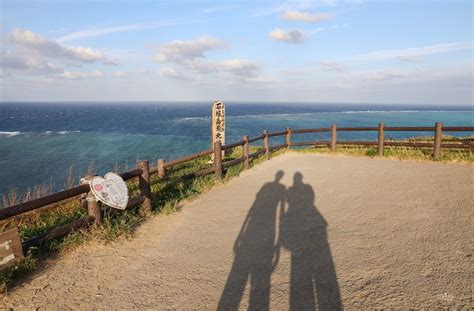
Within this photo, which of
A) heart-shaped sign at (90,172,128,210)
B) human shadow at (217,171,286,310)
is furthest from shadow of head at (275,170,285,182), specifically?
heart-shaped sign at (90,172,128,210)

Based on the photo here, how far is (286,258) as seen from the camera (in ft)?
14.5

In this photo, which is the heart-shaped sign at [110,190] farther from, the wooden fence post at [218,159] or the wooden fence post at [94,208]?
the wooden fence post at [218,159]

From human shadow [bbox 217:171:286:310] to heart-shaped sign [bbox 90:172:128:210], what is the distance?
6.64 ft

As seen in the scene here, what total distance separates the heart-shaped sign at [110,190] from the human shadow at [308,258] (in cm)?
271

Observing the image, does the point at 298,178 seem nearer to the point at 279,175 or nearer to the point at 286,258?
the point at 279,175

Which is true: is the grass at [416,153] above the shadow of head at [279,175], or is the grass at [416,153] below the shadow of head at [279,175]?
above

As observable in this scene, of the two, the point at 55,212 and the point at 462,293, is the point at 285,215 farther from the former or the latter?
the point at 55,212

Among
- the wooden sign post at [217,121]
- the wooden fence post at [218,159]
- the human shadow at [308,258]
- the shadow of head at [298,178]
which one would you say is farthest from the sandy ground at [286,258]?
the wooden sign post at [217,121]

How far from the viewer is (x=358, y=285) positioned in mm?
3658

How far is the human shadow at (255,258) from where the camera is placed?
3560 millimetres

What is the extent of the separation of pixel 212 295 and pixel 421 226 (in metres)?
3.80

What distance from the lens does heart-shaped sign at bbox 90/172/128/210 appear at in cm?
493

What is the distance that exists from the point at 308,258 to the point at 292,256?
227 mm

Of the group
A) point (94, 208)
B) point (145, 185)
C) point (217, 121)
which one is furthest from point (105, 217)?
point (217, 121)
